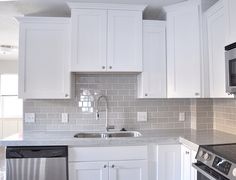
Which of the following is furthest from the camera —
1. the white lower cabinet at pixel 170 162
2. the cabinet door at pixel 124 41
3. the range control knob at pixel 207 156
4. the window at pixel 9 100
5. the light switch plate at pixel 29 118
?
the window at pixel 9 100

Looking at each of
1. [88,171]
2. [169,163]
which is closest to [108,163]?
[88,171]

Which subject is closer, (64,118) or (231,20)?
(231,20)

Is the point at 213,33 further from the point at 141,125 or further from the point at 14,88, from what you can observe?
the point at 14,88

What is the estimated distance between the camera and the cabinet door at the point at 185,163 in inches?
83.2

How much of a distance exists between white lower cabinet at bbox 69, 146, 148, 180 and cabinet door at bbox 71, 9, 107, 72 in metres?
0.89

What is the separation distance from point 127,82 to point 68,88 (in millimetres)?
774

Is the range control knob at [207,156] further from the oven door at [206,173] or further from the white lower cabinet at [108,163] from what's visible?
the white lower cabinet at [108,163]

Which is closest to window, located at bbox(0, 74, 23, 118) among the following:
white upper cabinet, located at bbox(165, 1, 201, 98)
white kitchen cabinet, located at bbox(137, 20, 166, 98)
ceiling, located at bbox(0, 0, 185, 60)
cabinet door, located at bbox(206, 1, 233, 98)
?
ceiling, located at bbox(0, 0, 185, 60)

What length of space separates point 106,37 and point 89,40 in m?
0.19

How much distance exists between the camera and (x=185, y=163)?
2.21m

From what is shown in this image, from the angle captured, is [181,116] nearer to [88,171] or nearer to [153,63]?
[153,63]

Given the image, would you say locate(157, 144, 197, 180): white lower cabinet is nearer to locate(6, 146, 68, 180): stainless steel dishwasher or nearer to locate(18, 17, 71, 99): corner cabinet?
locate(6, 146, 68, 180): stainless steel dishwasher

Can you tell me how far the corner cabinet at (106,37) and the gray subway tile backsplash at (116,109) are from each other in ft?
1.18

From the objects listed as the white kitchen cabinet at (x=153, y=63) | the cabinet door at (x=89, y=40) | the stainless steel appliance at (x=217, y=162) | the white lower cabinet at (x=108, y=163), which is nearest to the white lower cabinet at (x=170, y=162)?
the white lower cabinet at (x=108, y=163)
